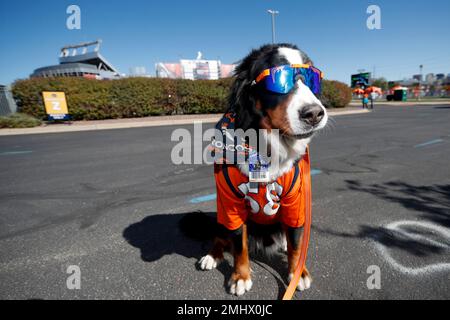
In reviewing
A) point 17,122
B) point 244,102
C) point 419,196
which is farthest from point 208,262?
point 17,122

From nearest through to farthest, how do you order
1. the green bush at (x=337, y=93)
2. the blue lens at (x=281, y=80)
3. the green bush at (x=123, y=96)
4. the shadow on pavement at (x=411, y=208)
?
the blue lens at (x=281, y=80), the shadow on pavement at (x=411, y=208), the green bush at (x=123, y=96), the green bush at (x=337, y=93)

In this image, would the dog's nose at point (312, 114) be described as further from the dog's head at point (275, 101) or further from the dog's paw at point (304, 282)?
the dog's paw at point (304, 282)

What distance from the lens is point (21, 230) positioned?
2.65 m

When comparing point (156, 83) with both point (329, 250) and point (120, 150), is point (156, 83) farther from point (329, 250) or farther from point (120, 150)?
point (329, 250)

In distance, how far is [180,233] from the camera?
2.56 m

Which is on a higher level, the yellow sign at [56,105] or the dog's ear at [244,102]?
the yellow sign at [56,105]

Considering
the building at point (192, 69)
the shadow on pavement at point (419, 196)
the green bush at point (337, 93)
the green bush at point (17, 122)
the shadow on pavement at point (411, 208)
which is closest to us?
the shadow on pavement at point (411, 208)

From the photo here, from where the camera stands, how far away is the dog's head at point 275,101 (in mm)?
1583

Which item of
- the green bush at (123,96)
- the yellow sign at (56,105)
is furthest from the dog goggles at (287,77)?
the yellow sign at (56,105)

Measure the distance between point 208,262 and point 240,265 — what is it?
1.11ft

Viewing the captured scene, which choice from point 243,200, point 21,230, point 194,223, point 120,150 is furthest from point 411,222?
point 120,150

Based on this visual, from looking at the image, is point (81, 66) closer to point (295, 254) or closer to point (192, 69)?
point (192, 69)

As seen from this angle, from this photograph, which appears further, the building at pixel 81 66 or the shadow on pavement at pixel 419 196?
the building at pixel 81 66
